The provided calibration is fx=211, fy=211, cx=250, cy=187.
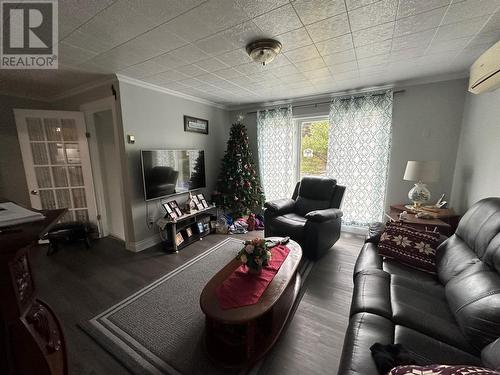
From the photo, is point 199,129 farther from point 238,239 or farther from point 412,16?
point 412,16

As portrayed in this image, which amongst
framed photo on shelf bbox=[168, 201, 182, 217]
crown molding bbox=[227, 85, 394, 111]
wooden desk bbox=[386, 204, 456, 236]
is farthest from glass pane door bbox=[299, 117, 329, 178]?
framed photo on shelf bbox=[168, 201, 182, 217]

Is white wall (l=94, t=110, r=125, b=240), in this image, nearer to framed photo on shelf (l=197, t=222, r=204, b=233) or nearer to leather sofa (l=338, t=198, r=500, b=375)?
framed photo on shelf (l=197, t=222, r=204, b=233)

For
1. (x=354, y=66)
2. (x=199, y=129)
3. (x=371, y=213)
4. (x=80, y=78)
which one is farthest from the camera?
(x=199, y=129)

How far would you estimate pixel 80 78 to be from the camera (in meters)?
2.62

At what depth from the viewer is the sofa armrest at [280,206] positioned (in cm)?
301

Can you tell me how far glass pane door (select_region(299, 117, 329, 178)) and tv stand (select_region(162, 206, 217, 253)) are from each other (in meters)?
1.98

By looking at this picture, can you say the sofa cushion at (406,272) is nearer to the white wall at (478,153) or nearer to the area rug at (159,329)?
the area rug at (159,329)

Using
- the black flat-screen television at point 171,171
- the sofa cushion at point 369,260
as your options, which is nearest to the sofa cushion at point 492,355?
the sofa cushion at point 369,260

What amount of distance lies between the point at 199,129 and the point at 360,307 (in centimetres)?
340

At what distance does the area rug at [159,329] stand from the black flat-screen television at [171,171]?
1.24 metres

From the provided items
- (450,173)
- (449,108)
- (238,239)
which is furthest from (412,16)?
(238,239)

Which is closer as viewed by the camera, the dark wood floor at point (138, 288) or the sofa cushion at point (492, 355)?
the sofa cushion at point (492, 355)

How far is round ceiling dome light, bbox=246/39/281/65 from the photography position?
1757mm

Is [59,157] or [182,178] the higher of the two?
[59,157]
